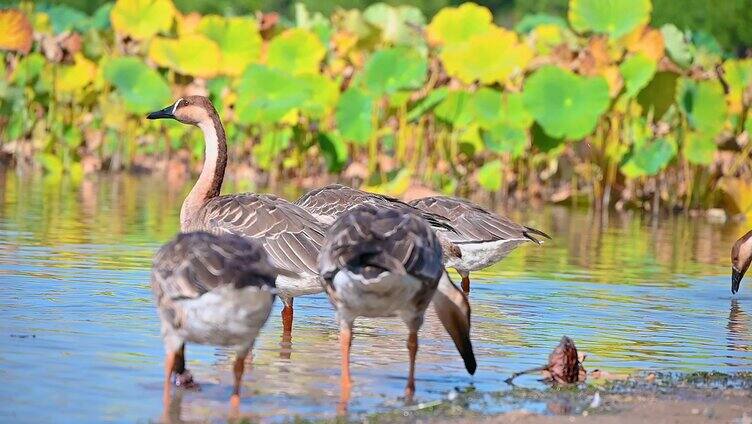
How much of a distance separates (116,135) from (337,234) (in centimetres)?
2035

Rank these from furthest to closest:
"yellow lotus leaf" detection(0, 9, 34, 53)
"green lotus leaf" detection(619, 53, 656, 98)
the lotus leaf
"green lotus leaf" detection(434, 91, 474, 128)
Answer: "yellow lotus leaf" detection(0, 9, 34, 53) → the lotus leaf → "green lotus leaf" detection(434, 91, 474, 128) → "green lotus leaf" detection(619, 53, 656, 98)

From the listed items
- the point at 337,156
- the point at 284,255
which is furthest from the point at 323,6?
the point at 284,255

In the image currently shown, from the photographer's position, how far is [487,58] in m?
21.3

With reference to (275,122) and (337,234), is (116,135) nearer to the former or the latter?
(275,122)

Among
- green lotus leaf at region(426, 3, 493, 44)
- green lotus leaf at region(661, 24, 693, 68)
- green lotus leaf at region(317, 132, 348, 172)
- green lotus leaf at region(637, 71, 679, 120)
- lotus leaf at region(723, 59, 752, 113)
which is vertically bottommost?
green lotus leaf at region(317, 132, 348, 172)

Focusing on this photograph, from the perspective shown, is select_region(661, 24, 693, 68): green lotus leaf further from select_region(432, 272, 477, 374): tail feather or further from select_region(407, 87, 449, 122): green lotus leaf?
select_region(432, 272, 477, 374): tail feather

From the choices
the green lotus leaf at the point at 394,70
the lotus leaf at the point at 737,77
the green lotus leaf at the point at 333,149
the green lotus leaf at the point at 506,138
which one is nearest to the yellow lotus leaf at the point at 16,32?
the green lotus leaf at the point at 333,149

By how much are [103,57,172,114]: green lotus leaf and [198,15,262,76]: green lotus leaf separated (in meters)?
1.11

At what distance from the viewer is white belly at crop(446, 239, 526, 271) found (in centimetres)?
1092

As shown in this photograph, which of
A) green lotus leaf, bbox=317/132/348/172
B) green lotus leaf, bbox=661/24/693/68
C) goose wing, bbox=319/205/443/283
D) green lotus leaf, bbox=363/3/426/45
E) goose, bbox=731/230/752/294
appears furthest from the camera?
green lotus leaf, bbox=363/3/426/45

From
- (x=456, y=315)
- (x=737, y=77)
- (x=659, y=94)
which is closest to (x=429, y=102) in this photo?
(x=659, y=94)

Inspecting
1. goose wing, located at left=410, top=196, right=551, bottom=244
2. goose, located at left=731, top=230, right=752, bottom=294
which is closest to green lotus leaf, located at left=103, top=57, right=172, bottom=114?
goose wing, located at left=410, top=196, right=551, bottom=244

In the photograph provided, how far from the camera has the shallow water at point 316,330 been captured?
22.4 ft

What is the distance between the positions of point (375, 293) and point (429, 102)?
1463 cm
